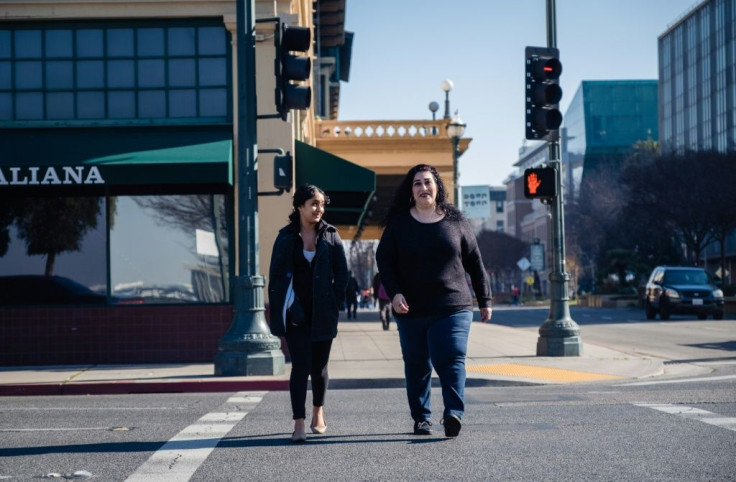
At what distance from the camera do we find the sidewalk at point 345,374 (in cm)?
1289

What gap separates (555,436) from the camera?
307 inches

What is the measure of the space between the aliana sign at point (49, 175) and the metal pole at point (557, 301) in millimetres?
6450

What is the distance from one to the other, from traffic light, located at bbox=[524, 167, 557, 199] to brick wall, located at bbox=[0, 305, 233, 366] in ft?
16.1

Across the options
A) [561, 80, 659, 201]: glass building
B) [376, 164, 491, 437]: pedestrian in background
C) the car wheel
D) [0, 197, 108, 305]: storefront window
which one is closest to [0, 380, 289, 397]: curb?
[0, 197, 108, 305]: storefront window

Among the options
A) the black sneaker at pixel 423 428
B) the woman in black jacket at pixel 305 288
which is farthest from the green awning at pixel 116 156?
the black sneaker at pixel 423 428

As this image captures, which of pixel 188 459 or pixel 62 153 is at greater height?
pixel 62 153

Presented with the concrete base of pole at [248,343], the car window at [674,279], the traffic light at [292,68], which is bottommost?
the concrete base of pole at [248,343]

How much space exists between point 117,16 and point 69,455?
10.8 meters

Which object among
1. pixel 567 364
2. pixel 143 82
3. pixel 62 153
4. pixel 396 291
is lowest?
pixel 567 364

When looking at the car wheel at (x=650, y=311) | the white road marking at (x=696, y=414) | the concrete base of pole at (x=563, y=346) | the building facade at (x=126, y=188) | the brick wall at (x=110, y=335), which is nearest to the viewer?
the white road marking at (x=696, y=414)

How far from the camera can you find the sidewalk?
42.3ft

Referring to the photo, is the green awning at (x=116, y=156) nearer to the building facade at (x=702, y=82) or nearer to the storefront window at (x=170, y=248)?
the storefront window at (x=170, y=248)

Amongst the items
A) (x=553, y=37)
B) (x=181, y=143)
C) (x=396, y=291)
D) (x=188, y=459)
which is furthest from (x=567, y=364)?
(x=188, y=459)

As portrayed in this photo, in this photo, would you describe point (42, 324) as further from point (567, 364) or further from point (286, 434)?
point (286, 434)
